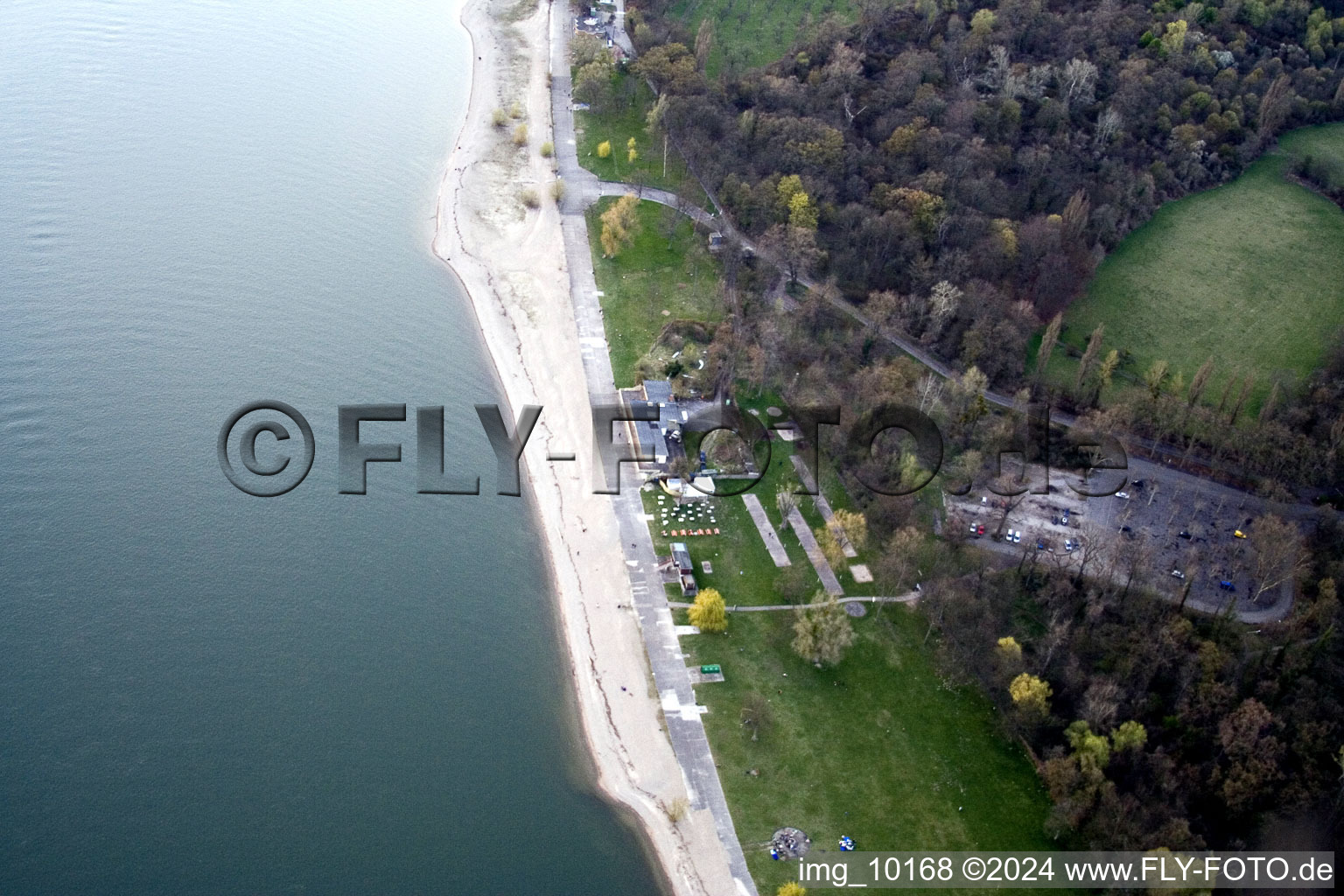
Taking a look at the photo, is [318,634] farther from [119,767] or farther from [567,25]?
[567,25]

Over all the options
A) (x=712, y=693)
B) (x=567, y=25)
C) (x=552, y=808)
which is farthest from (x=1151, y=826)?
(x=567, y=25)

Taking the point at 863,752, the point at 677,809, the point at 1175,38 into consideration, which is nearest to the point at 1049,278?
the point at 1175,38

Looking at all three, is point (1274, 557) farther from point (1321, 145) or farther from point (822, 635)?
point (1321, 145)

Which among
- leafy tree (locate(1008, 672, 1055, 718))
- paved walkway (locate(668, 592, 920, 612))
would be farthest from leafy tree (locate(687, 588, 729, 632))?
leafy tree (locate(1008, 672, 1055, 718))

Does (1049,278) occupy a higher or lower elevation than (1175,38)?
lower

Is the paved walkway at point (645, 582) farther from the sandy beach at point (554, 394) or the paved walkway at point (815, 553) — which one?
the paved walkway at point (815, 553)

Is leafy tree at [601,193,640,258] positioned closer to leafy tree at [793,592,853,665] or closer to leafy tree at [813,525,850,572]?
leafy tree at [813,525,850,572]
